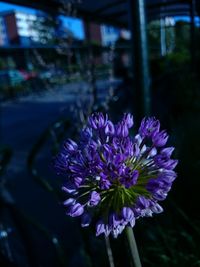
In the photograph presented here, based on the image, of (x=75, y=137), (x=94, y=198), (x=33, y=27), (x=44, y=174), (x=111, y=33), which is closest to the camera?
(x=94, y=198)

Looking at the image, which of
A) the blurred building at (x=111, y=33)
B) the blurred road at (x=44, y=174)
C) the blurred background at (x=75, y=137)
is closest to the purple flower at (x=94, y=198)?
the blurred background at (x=75, y=137)

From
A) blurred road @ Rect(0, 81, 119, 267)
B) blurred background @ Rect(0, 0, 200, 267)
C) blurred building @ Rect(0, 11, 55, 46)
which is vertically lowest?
blurred road @ Rect(0, 81, 119, 267)

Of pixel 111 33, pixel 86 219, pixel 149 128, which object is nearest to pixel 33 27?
pixel 149 128

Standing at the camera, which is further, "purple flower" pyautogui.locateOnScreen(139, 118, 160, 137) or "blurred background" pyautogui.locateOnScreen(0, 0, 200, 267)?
"blurred background" pyautogui.locateOnScreen(0, 0, 200, 267)

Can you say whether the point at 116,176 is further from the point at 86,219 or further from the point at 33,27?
the point at 33,27

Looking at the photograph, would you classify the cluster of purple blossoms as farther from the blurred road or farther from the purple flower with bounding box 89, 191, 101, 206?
the blurred road

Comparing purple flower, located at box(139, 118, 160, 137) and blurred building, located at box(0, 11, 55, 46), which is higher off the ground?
blurred building, located at box(0, 11, 55, 46)

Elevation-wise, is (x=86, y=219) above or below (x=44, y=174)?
above

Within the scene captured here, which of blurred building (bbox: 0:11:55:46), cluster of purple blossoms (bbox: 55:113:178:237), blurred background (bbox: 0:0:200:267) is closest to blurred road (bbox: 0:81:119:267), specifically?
blurred background (bbox: 0:0:200:267)
